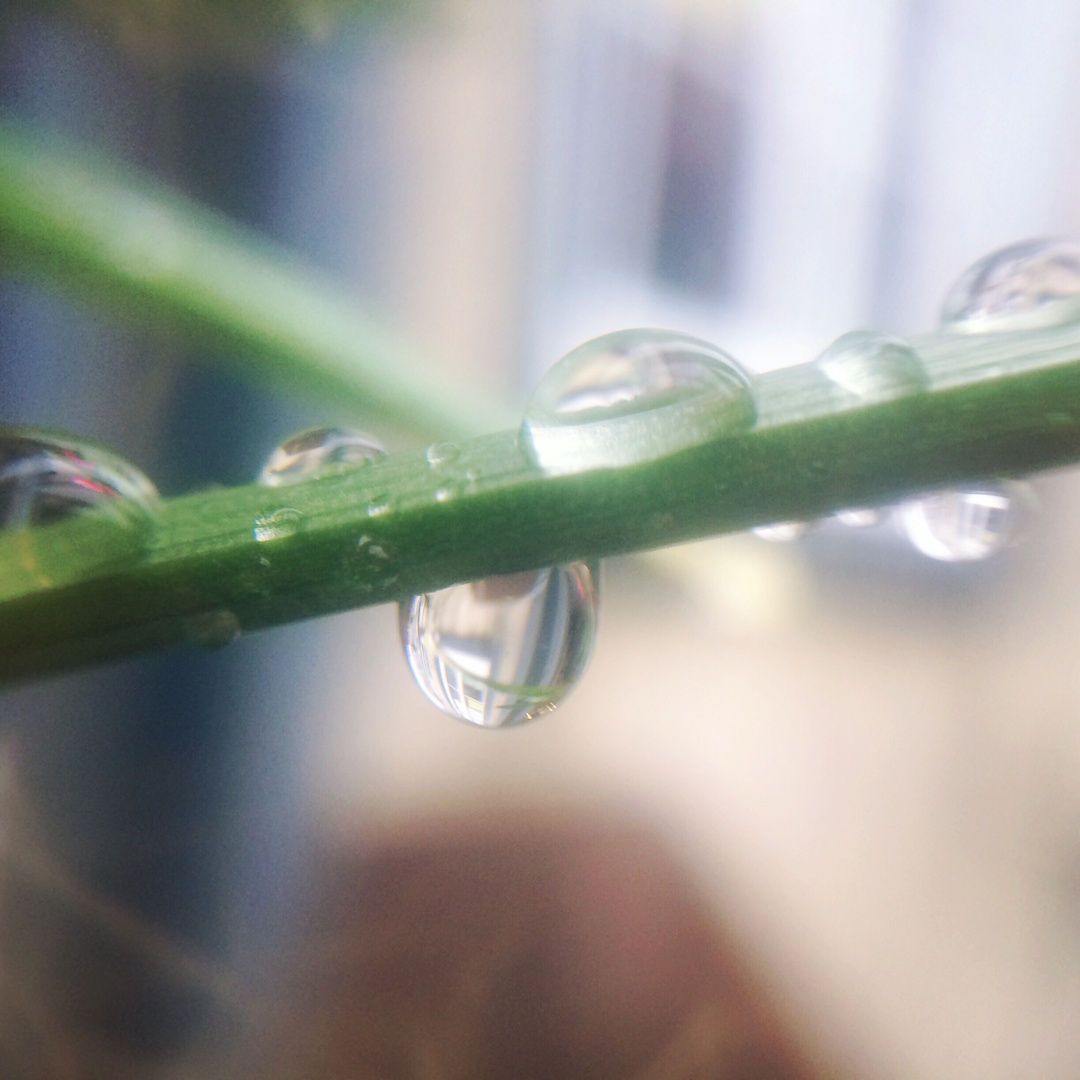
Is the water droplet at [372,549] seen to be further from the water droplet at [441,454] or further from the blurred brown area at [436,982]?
the blurred brown area at [436,982]

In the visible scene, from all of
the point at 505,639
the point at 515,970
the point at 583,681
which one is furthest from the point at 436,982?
the point at 505,639

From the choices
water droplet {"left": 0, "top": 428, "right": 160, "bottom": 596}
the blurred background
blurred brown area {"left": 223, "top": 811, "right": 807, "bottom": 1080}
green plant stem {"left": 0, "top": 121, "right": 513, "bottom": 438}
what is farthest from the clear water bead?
blurred brown area {"left": 223, "top": 811, "right": 807, "bottom": 1080}

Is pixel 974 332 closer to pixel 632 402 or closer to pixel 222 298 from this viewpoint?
pixel 632 402

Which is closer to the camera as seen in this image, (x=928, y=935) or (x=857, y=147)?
(x=928, y=935)

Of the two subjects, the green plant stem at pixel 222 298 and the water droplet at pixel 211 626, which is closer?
the water droplet at pixel 211 626

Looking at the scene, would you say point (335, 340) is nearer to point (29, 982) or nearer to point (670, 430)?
point (670, 430)

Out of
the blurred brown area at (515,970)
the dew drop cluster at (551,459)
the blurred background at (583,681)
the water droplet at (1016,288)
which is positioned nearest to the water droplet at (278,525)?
the dew drop cluster at (551,459)

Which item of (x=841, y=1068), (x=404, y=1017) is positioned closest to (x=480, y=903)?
(x=404, y=1017)
